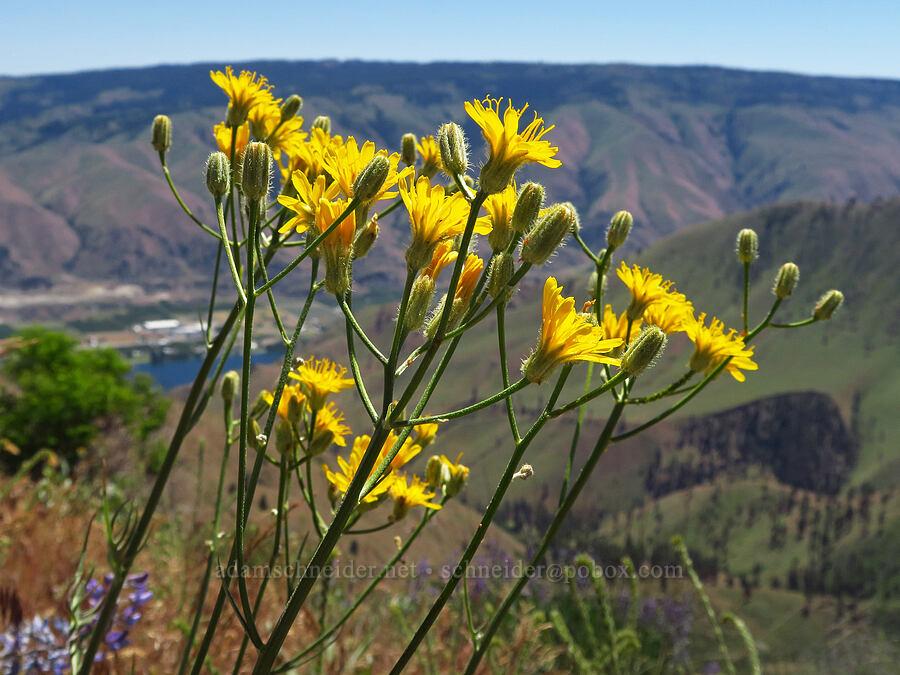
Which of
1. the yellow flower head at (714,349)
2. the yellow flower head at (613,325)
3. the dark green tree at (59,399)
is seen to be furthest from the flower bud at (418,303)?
the dark green tree at (59,399)

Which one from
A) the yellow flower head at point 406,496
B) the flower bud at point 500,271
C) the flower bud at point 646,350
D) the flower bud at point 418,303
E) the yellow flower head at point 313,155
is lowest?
the yellow flower head at point 406,496

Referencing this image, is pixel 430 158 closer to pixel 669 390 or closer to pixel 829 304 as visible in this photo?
pixel 669 390

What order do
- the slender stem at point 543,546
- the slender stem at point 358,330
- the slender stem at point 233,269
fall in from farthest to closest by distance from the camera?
the slender stem at point 543,546, the slender stem at point 233,269, the slender stem at point 358,330

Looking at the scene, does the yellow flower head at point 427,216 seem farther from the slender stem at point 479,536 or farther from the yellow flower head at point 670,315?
the yellow flower head at point 670,315

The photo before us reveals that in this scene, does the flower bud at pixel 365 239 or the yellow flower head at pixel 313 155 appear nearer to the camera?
the flower bud at pixel 365 239

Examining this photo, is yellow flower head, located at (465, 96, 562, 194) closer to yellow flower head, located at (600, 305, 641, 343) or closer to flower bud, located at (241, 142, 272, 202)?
flower bud, located at (241, 142, 272, 202)

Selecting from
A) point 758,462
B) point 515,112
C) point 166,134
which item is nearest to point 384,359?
point 515,112

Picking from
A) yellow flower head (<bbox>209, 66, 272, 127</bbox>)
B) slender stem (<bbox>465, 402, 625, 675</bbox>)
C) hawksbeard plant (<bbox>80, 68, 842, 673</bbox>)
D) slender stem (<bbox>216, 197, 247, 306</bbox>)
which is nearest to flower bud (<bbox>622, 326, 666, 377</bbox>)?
hawksbeard plant (<bbox>80, 68, 842, 673</bbox>)

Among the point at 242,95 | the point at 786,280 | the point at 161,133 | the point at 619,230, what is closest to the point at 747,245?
the point at 786,280
